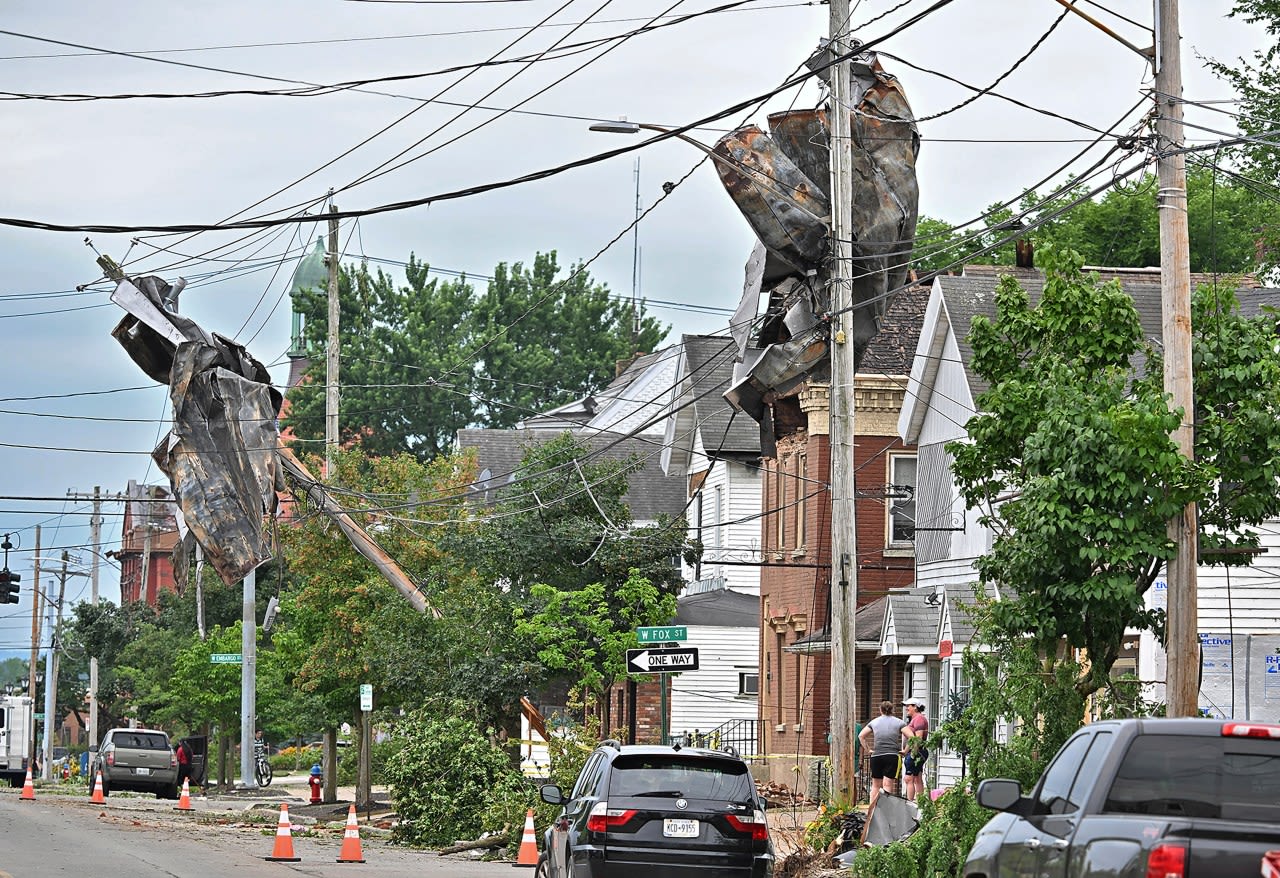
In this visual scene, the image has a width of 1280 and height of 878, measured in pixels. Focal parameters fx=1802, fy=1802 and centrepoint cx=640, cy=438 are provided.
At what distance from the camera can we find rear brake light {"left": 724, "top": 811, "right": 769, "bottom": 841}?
14.9m

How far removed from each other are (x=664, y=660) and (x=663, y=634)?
22.9 inches

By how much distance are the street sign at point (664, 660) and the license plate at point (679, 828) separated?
304 inches

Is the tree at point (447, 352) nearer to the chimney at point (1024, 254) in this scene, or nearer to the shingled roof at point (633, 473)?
the shingled roof at point (633, 473)

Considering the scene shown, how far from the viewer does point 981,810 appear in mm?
15359

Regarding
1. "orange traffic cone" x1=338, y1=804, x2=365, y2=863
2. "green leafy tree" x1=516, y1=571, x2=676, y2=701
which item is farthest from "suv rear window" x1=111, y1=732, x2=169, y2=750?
"orange traffic cone" x1=338, y1=804, x2=365, y2=863

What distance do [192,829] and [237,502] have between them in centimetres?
581

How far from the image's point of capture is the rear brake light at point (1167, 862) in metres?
7.86

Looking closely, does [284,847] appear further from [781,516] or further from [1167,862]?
[781,516]

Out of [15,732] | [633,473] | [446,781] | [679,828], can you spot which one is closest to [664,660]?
[446,781]

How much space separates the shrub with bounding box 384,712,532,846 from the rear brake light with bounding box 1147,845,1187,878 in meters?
19.4

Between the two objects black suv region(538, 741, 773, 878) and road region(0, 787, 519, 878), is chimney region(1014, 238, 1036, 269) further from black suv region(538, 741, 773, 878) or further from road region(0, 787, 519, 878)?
black suv region(538, 741, 773, 878)

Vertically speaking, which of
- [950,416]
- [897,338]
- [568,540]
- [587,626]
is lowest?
[587,626]

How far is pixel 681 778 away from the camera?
15.1 metres

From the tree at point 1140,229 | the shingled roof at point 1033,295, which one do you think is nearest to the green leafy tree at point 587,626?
the shingled roof at point 1033,295
